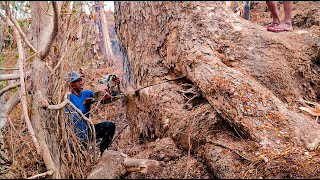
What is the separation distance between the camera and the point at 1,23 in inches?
134

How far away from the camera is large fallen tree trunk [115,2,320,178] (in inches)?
108

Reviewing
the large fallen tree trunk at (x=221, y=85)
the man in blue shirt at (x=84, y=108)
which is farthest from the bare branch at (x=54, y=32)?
the large fallen tree trunk at (x=221, y=85)

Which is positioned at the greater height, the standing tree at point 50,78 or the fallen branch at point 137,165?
the standing tree at point 50,78

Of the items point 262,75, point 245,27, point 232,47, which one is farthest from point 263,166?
point 245,27

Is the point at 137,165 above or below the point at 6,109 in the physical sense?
below

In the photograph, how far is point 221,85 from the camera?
3041 mm

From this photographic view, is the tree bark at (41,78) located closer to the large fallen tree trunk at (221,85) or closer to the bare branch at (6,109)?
the bare branch at (6,109)

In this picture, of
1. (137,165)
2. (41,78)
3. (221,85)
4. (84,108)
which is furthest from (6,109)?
(221,85)

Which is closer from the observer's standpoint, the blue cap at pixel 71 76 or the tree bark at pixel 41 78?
the tree bark at pixel 41 78

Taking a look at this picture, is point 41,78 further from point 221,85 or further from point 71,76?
point 221,85

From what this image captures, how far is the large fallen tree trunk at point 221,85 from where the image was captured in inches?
108

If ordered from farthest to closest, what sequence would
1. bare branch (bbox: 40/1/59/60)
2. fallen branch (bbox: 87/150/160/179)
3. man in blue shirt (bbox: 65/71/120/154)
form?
man in blue shirt (bbox: 65/71/120/154) < fallen branch (bbox: 87/150/160/179) < bare branch (bbox: 40/1/59/60)

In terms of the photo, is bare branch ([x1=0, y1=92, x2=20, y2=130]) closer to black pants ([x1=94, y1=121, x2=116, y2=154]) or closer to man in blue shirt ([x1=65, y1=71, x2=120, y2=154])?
man in blue shirt ([x1=65, y1=71, x2=120, y2=154])

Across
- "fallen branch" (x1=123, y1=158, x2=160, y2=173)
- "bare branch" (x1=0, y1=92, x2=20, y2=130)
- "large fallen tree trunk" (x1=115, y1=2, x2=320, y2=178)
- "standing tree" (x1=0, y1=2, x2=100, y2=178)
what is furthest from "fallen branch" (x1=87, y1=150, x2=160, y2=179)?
"bare branch" (x1=0, y1=92, x2=20, y2=130)
